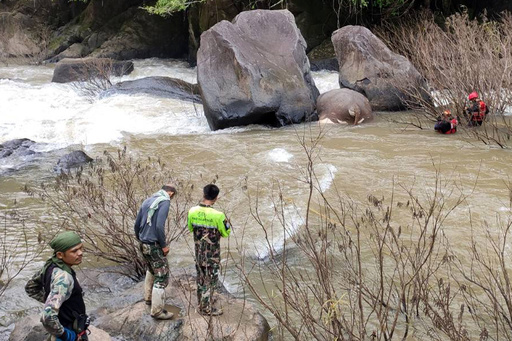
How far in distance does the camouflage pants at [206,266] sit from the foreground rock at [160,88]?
1050cm

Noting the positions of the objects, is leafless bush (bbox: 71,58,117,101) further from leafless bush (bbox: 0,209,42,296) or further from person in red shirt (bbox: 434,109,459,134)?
person in red shirt (bbox: 434,109,459,134)

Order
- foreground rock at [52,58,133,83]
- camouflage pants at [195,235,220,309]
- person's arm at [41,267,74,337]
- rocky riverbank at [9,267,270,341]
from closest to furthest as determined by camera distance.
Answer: person's arm at [41,267,74,337] < rocky riverbank at [9,267,270,341] < camouflage pants at [195,235,220,309] < foreground rock at [52,58,133,83]

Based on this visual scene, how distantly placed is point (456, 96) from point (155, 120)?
20.4 ft

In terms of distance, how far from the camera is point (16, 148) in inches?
442

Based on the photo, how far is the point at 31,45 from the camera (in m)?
23.5

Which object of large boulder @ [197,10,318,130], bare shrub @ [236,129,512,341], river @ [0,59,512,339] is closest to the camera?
bare shrub @ [236,129,512,341]

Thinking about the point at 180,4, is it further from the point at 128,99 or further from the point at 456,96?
the point at 456,96

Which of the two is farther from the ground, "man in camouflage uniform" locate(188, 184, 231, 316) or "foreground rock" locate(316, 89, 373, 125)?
"man in camouflage uniform" locate(188, 184, 231, 316)

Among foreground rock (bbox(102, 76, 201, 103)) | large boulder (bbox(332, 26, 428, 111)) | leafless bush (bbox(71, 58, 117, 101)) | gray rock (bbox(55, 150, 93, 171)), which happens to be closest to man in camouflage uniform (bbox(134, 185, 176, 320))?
gray rock (bbox(55, 150, 93, 171))

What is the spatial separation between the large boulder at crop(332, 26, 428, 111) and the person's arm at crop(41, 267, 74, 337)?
10.8 meters

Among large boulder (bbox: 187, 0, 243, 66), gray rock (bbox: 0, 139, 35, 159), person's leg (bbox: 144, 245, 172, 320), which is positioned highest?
large boulder (bbox: 187, 0, 243, 66)

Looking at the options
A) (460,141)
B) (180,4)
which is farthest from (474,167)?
(180,4)

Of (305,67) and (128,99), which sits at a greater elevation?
(305,67)

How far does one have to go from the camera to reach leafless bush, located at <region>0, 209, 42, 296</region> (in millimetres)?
6355
